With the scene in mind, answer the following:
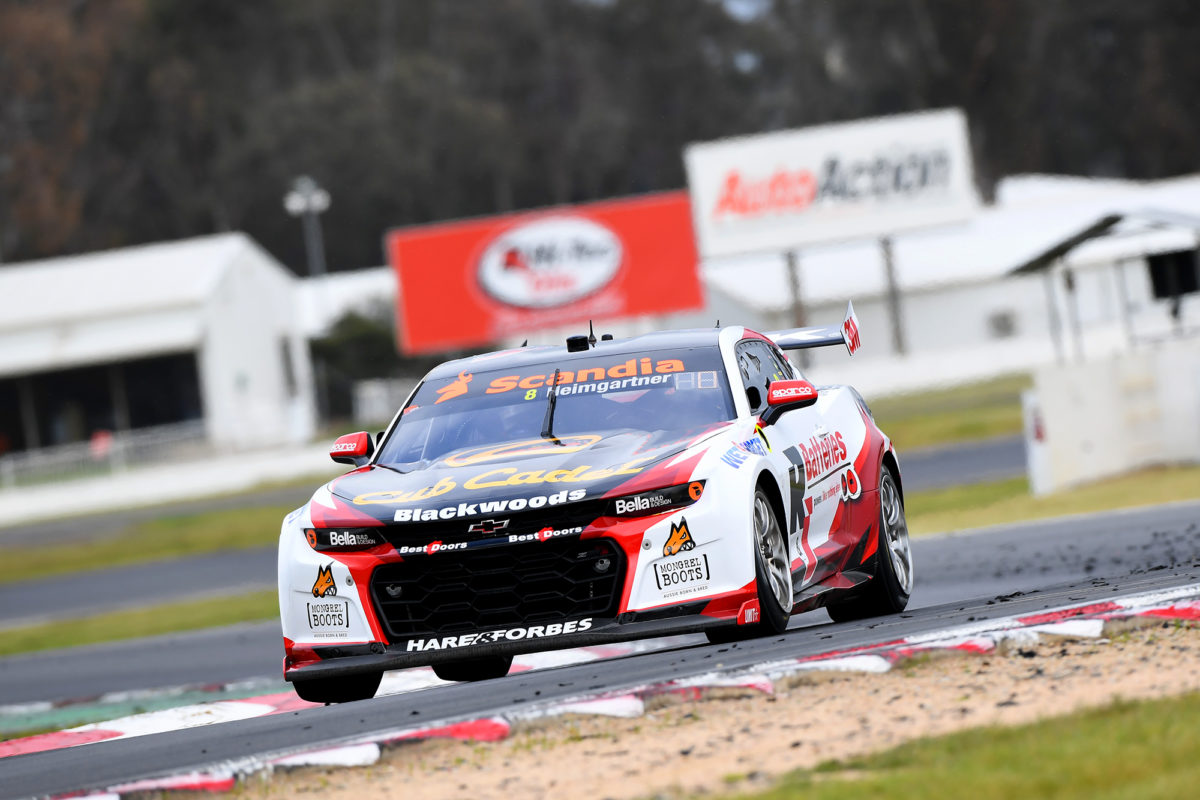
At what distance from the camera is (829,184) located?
161 feet

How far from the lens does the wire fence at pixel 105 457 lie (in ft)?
145

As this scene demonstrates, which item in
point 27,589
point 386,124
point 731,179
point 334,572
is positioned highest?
point 386,124

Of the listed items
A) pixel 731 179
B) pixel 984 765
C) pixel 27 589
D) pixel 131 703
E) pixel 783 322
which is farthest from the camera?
pixel 783 322

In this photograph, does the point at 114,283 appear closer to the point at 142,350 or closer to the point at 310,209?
the point at 142,350

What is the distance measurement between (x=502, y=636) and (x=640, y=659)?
787mm

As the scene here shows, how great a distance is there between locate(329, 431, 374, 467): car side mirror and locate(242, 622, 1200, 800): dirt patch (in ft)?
9.44

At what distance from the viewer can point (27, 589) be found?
2769 centimetres

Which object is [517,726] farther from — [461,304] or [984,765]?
[461,304]

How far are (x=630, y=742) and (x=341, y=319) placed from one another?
182 ft

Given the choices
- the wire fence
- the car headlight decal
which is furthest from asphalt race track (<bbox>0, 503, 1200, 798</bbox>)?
the wire fence

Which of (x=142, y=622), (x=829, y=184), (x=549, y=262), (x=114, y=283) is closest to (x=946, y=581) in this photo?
(x=142, y=622)

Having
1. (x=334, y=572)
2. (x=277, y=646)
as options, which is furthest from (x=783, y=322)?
(x=334, y=572)

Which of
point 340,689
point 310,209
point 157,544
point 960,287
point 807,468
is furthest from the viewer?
point 310,209

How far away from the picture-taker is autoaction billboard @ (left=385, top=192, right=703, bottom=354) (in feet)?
159
